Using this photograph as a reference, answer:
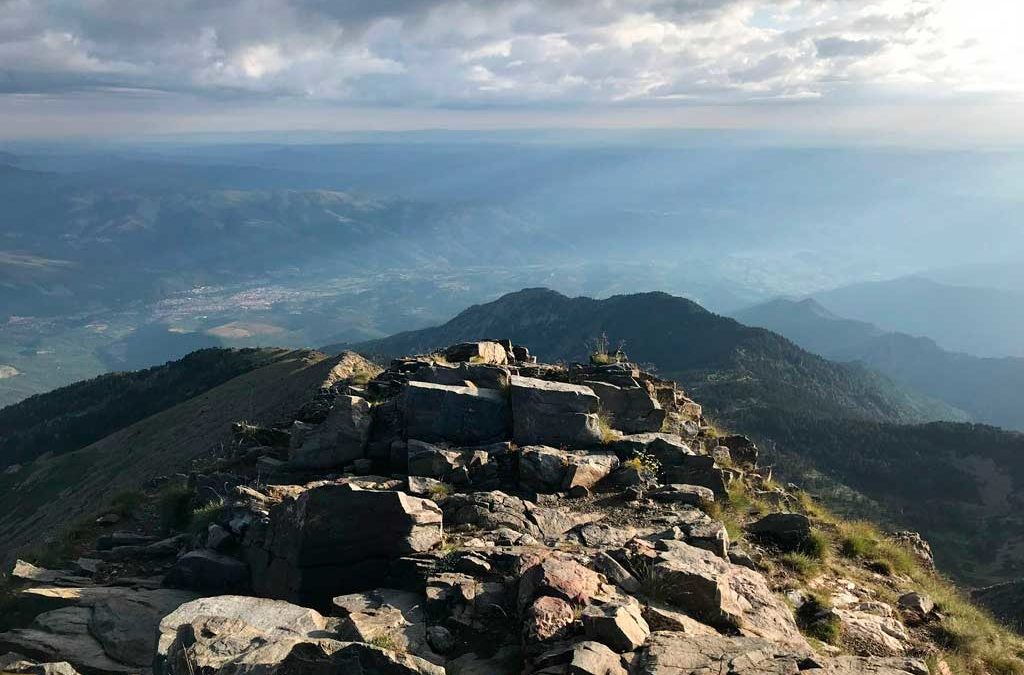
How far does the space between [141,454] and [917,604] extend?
59927 mm

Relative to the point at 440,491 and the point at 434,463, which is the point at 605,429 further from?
the point at 440,491

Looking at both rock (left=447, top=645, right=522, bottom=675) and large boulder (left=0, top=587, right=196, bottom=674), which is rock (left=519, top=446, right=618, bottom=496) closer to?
rock (left=447, top=645, right=522, bottom=675)

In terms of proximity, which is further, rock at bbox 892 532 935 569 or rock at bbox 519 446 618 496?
rock at bbox 892 532 935 569

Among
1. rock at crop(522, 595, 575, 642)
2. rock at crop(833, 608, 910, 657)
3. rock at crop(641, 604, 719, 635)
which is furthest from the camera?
rock at crop(833, 608, 910, 657)

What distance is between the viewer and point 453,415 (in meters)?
18.1

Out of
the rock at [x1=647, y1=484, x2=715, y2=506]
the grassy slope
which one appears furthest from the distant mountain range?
the rock at [x1=647, y1=484, x2=715, y2=506]

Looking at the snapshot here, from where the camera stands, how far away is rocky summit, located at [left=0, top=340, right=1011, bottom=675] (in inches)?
366

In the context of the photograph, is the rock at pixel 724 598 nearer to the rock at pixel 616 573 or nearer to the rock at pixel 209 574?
the rock at pixel 616 573

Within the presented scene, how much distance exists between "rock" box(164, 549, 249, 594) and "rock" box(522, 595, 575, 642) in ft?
22.3

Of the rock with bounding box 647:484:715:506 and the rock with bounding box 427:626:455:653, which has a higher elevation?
the rock with bounding box 427:626:455:653

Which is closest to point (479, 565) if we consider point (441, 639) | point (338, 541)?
point (441, 639)

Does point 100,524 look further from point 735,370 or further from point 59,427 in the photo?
point 735,370

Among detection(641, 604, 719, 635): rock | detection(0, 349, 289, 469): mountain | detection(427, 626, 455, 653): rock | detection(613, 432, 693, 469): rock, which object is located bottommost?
detection(0, 349, 289, 469): mountain

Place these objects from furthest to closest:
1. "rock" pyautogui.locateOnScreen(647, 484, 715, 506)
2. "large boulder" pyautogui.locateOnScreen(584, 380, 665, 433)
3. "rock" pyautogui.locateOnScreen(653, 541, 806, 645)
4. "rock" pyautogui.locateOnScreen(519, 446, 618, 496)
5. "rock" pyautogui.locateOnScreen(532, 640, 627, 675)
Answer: "large boulder" pyautogui.locateOnScreen(584, 380, 665, 433) → "rock" pyautogui.locateOnScreen(519, 446, 618, 496) → "rock" pyautogui.locateOnScreen(647, 484, 715, 506) → "rock" pyautogui.locateOnScreen(653, 541, 806, 645) → "rock" pyautogui.locateOnScreen(532, 640, 627, 675)
